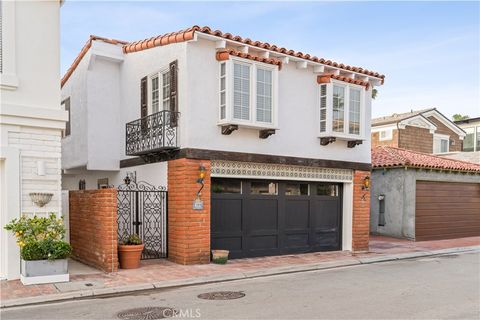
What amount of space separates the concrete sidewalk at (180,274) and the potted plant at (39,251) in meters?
0.24

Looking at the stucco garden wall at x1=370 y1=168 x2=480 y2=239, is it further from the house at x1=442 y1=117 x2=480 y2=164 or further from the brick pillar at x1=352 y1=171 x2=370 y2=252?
the house at x1=442 y1=117 x2=480 y2=164

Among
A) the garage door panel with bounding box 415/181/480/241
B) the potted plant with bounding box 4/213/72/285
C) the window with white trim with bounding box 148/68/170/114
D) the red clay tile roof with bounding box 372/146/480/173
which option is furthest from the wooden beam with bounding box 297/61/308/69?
the garage door panel with bounding box 415/181/480/241

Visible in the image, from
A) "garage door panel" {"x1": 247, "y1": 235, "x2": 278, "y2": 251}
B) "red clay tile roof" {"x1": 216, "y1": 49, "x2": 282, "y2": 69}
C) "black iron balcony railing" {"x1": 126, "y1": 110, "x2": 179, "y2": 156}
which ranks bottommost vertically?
"garage door panel" {"x1": 247, "y1": 235, "x2": 278, "y2": 251}

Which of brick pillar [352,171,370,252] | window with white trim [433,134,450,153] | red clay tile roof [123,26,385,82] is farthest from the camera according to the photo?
window with white trim [433,134,450,153]

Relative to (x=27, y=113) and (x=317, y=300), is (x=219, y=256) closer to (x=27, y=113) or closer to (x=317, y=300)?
(x=317, y=300)

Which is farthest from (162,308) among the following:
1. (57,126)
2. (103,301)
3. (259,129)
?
Result: (259,129)

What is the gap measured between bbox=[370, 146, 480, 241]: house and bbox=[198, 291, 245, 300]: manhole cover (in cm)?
1089

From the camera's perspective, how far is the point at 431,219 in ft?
57.1

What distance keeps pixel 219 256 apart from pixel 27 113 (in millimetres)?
5479

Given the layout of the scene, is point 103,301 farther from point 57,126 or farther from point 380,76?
point 380,76

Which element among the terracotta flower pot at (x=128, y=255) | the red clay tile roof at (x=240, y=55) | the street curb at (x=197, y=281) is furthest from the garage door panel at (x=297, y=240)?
the red clay tile roof at (x=240, y=55)

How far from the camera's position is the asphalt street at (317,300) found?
6.64 meters

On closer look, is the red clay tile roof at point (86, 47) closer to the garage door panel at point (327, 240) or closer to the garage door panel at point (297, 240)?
the garage door panel at point (297, 240)

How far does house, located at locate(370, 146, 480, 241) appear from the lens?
1689 centimetres
